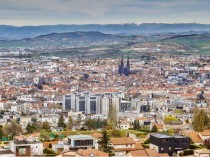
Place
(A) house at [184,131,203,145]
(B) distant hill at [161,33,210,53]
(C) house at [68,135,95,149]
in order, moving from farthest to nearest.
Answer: (B) distant hill at [161,33,210,53], (A) house at [184,131,203,145], (C) house at [68,135,95,149]

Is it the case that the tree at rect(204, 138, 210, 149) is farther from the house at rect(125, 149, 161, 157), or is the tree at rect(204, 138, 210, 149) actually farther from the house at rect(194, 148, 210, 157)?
the house at rect(125, 149, 161, 157)

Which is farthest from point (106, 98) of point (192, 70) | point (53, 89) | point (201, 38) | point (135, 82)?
point (201, 38)

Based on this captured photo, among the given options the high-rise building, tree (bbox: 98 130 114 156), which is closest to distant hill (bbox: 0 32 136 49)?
the high-rise building

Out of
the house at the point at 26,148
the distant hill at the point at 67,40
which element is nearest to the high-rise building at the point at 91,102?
the house at the point at 26,148

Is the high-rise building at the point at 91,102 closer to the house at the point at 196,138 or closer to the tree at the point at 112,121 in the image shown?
the tree at the point at 112,121

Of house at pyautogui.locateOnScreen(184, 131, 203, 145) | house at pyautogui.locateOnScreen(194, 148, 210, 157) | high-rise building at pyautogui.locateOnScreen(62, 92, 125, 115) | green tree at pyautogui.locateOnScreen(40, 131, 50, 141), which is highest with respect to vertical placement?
house at pyautogui.locateOnScreen(194, 148, 210, 157)

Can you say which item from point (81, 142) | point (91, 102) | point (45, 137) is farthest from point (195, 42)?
point (81, 142)

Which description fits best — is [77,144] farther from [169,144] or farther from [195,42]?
[195,42]
